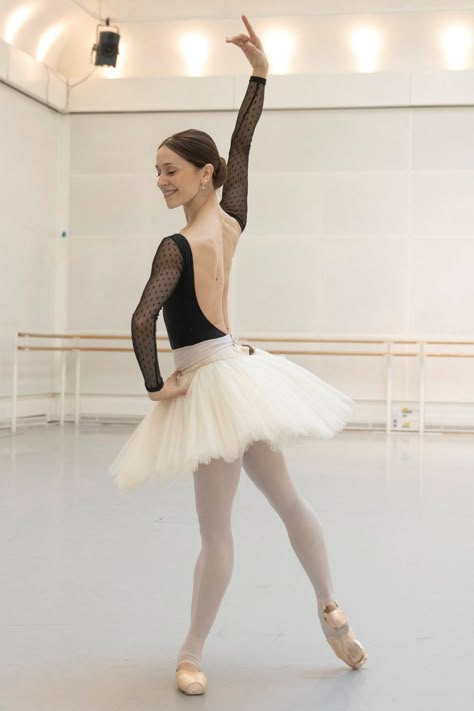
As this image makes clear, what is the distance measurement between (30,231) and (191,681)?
8729 millimetres

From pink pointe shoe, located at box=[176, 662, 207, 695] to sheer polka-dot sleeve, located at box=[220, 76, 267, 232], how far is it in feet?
3.60

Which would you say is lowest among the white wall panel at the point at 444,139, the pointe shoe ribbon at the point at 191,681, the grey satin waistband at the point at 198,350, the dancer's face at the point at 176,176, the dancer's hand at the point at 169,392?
the pointe shoe ribbon at the point at 191,681

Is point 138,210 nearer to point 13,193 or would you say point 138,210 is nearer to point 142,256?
point 142,256

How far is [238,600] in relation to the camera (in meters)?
3.07

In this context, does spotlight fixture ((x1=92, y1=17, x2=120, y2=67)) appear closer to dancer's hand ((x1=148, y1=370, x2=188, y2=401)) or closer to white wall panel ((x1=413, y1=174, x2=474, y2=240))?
white wall panel ((x1=413, y1=174, x2=474, y2=240))

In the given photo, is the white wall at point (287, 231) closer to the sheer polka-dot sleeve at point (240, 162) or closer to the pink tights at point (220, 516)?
the sheer polka-dot sleeve at point (240, 162)

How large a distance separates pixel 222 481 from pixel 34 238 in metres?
8.67

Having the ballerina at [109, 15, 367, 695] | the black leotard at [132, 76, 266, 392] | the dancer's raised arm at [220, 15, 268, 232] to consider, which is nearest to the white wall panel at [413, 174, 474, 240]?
the dancer's raised arm at [220, 15, 268, 232]

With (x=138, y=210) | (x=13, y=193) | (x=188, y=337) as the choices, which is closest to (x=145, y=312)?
(x=188, y=337)

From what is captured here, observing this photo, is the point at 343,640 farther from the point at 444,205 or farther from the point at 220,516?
the point at 444,205

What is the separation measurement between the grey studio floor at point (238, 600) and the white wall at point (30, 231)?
4421 mm

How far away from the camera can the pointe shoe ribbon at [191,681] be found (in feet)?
7.21

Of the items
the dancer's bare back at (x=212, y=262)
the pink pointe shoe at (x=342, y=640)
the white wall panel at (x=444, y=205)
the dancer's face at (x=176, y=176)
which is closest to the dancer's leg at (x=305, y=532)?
the pink pointe shoe at (x=342, y=640)

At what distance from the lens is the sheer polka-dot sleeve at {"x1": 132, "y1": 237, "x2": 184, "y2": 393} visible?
7.08 feet
